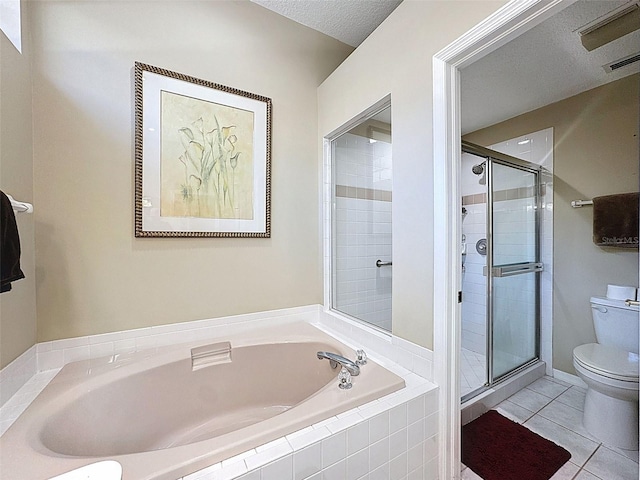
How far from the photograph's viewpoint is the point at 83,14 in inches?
54.3

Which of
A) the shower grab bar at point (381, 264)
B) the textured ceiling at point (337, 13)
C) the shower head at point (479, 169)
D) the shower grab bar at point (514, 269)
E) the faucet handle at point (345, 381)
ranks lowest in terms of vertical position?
the faucet handle at point (345, 381)

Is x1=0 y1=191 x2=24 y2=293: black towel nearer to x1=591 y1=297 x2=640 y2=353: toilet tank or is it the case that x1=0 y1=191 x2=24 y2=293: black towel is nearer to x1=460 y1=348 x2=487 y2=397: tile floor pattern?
x1=460 y1=348 x2=487 y2=397: tile floor pattern

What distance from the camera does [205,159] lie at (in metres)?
1.66

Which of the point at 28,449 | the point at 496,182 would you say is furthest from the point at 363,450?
the point at 496,182

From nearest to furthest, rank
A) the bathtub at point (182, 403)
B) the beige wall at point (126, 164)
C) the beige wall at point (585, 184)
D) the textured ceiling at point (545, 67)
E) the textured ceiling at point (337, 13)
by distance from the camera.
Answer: the bathtub at point (182, 403), the beige wall at point (126, 164), the textured ceiling at point (545, 67), the textured ceiling at point (337, 13), the beige wall at point (585, 184)

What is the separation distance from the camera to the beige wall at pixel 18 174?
1.06 m

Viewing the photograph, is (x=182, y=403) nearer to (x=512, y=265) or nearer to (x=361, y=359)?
(x=361, y=359)

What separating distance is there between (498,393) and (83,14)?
135 inches

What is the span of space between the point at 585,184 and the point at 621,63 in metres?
0.82

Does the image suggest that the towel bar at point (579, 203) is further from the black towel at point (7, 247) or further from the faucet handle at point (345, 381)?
the black towel at point (7, 247)

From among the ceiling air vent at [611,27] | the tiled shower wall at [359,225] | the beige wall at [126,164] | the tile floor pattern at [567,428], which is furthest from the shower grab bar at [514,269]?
the beige wall at [126,164]

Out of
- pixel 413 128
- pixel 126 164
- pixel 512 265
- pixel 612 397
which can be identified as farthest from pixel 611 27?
pixel 126 164

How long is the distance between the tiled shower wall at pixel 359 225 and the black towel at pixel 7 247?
5.46 ft

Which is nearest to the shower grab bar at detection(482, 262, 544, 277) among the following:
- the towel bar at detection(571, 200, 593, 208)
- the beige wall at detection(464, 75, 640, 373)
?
the beige wall at detection(464, 75, 640, 373)
